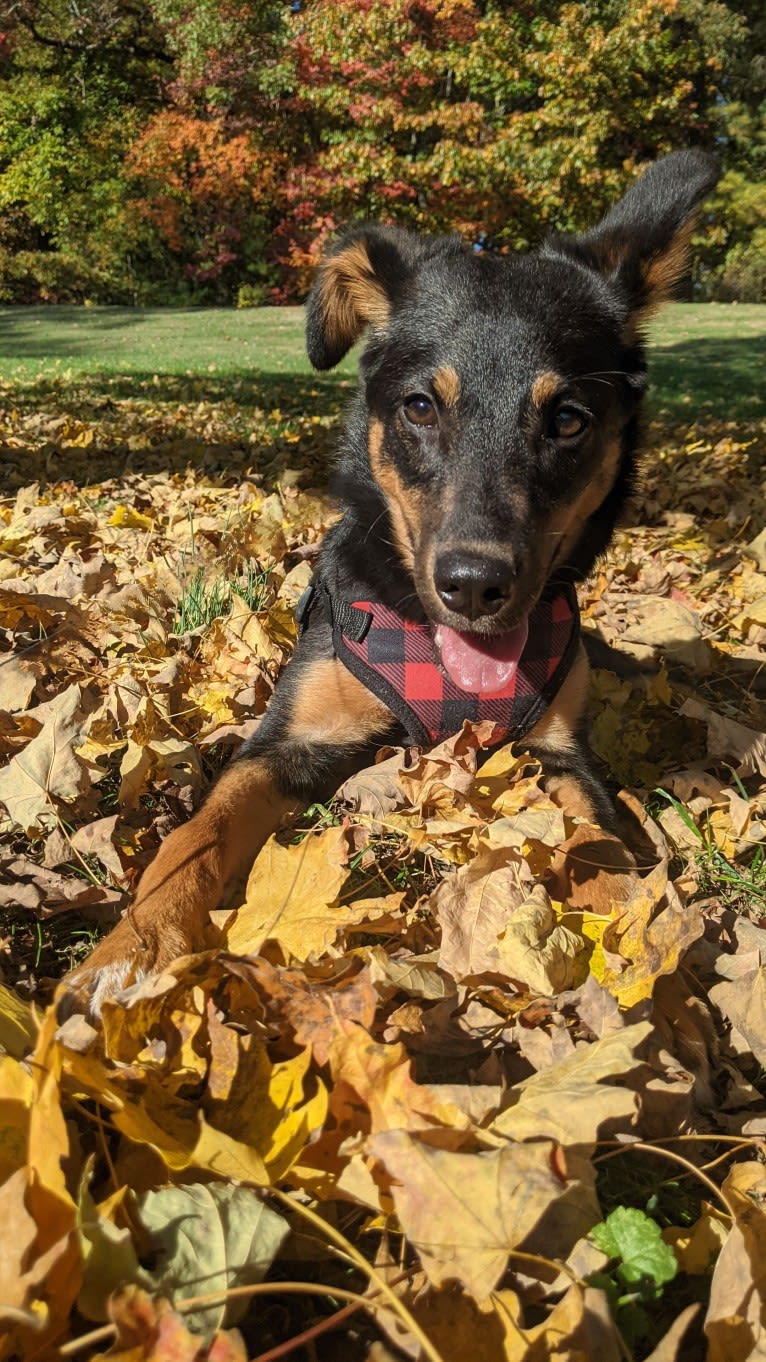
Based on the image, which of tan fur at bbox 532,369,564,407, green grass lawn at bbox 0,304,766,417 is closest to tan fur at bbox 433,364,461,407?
tan fur at bbox 532,369,564,407

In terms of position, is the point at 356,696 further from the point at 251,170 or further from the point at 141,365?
the point at 251,170

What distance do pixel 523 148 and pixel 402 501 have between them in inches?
711

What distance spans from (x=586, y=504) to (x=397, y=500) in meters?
0.64

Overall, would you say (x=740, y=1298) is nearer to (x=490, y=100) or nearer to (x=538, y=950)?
(x=538, y=950)

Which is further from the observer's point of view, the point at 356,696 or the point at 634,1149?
the point at 356,696

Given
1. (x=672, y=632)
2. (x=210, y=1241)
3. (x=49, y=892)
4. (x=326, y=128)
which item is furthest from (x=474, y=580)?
(x=326, y=128)

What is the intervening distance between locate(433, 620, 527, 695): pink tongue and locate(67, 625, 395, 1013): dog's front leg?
0.36 metres

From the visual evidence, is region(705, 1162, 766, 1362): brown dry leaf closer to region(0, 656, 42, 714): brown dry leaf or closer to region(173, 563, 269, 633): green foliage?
region(0, 656, 42, 714): brown dry leaf

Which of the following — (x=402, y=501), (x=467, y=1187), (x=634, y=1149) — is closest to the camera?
(x=467, y=1187)

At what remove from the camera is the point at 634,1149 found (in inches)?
62.2

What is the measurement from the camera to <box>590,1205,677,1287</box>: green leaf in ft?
4.28

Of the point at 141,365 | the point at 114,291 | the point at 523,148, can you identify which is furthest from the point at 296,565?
the point at 114,291

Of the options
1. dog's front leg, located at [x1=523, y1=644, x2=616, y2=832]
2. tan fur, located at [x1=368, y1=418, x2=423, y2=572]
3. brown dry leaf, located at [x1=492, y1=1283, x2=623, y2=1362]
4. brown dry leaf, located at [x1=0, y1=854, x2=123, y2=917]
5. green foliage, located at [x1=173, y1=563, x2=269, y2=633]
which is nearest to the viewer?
brown dry leaf, located at [x1=492, y1=1283, x2=623, y2=1362]

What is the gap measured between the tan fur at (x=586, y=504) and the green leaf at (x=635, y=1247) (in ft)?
6.42
